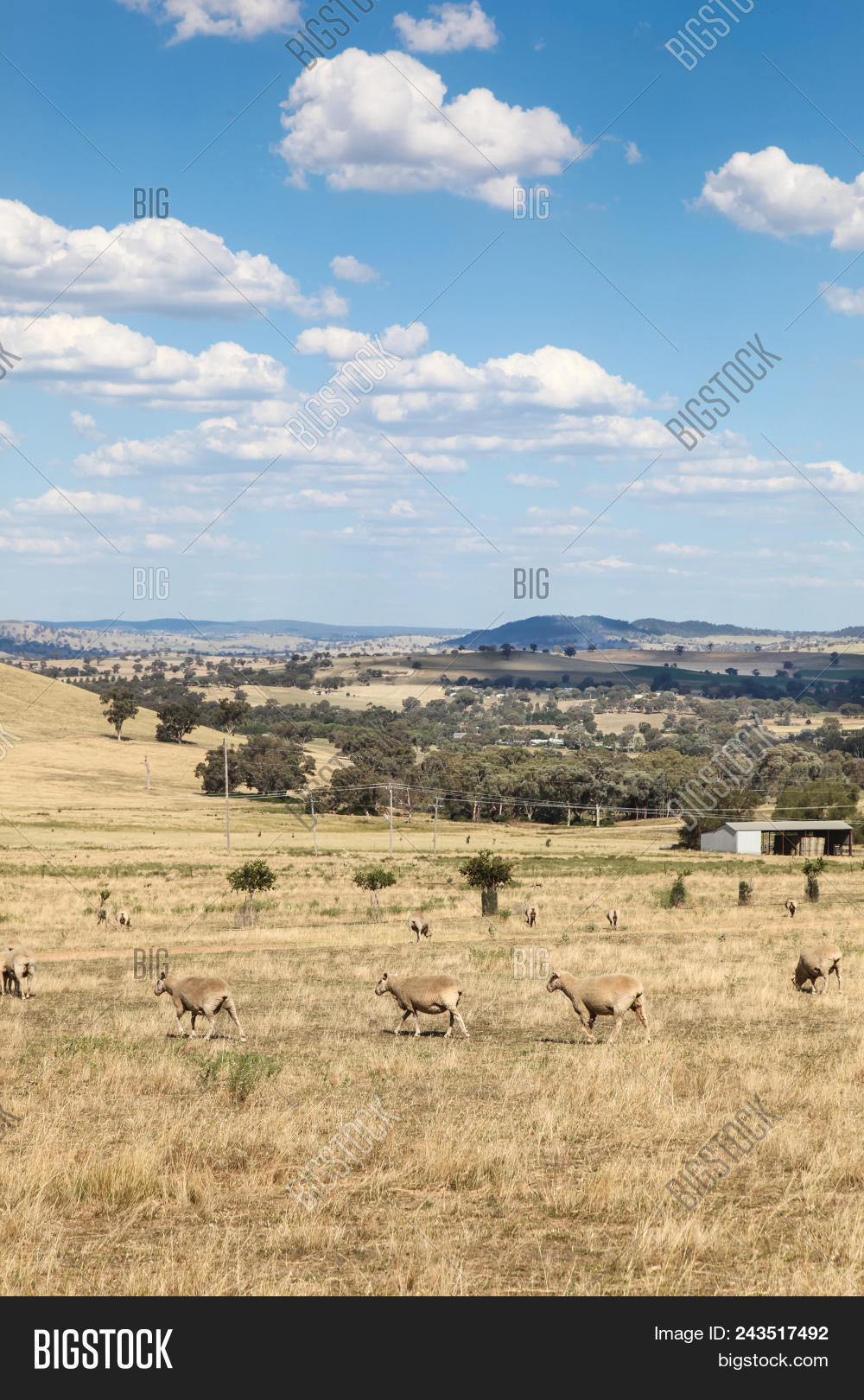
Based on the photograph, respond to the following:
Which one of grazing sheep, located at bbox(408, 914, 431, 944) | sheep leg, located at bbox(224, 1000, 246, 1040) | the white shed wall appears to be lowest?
the white shed wall

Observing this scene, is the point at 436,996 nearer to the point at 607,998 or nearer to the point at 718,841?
the point at 607,998

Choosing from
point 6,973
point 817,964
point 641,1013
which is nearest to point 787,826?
point 817,964

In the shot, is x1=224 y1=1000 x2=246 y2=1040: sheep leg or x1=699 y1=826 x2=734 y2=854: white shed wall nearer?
x1=224 y1=1000 x2=246 y2=1040: sheep leg

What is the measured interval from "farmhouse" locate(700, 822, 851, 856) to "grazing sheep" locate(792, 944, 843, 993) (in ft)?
224

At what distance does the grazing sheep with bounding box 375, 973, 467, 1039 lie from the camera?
754 inches

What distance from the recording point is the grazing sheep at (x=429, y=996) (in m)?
19.2

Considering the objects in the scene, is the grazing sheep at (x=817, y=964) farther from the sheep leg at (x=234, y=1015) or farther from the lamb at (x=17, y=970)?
the lamb at (x=17, y=970)

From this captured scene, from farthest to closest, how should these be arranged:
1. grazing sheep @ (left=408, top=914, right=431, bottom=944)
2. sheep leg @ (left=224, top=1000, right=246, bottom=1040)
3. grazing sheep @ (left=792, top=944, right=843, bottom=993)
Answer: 1. grazing sheep @ (left=408, top=914, right=431, bottom=944)
2. grazing sheep @ (left=792, top=944, right=843, bottom=993)
3. sheep leg @ (left=224, top=1000, right=246, bottom=1040)

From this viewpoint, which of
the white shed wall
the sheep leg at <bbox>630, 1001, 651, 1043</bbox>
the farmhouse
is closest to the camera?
the sheep leg at <bbox>630, 1001, 651, 1043</bbox>

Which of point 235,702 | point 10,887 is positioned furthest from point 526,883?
point 235,702

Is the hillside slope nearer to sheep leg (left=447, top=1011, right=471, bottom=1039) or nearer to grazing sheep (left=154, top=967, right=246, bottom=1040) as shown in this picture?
grazing sheep (left=154, top=967, right=246, bottom=1040)

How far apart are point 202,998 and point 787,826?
79.8 m

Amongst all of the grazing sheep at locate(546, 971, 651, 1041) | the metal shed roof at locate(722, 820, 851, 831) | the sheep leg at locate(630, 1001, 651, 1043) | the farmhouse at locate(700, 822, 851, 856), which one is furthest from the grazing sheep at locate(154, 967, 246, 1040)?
the metal shed roof at locate(722, 820, 851, 831)

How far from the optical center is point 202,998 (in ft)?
61.8
